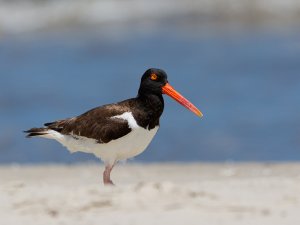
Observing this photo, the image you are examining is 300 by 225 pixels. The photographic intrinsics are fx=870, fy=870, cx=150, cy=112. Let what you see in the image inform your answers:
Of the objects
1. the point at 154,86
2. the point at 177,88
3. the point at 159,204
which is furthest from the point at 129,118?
the point at 177,88

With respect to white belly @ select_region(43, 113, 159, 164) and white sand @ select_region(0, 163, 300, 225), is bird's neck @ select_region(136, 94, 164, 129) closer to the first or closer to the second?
white belly @ select_region(43, 113, 159, 164)

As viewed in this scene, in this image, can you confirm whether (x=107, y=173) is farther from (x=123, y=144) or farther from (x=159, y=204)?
(x=159, y=204)

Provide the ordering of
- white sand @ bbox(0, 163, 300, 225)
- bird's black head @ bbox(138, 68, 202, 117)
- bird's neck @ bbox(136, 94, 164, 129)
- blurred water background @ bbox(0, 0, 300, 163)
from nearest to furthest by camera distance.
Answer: white sand @ bbox(0, 163, 300, 225) → bird's neck @ bbox(136, 94, 164, 129) → bird's black head @ bbox(138, 68, 202, 117) → blurred water background @ bbox(0, 0, 300, 163)

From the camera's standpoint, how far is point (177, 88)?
55.4 ft

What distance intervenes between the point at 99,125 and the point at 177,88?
8551mm

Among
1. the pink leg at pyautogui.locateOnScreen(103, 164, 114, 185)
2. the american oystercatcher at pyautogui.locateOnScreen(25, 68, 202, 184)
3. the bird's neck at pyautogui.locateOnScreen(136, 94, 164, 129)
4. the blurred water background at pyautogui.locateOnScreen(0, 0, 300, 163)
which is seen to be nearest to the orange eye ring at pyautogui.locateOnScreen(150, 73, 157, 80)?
the american oystercatcher at pyautogui.locateOnScreen(25, 68, 202, 184)

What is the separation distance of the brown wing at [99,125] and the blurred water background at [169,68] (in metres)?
3.61

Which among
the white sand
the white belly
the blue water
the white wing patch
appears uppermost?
the blue water

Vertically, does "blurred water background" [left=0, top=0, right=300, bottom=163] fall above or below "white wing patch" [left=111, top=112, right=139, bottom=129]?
above

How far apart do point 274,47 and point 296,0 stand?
26.6ft

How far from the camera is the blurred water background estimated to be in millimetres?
13641

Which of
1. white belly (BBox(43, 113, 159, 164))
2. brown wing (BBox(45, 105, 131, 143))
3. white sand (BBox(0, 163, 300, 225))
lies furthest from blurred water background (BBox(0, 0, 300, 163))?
white sand (BBox(0, 163, 300, 225))

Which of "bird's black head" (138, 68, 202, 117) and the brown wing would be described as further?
"bird's black head" (138, 68, 202, 117)

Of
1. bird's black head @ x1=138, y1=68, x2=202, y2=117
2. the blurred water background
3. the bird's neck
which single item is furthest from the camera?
the blurred water background
